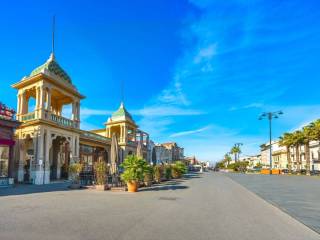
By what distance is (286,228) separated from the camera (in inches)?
274

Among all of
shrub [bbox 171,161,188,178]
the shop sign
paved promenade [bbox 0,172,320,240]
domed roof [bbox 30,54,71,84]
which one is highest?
domed roof [bbox 30,54,71,84]

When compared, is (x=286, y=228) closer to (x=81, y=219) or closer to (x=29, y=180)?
(x=81, y=219)

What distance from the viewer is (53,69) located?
2367 centimetres

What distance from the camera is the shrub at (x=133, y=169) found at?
15.8 meters

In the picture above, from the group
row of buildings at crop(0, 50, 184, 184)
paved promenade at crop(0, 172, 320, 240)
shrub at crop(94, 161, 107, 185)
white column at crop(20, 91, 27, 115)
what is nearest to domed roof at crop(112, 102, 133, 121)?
row of buildings at crop(0, 50, 184, 184)

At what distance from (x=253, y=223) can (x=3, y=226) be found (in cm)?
661

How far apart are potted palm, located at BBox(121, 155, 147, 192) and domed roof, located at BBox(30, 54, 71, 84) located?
1199 centimetres

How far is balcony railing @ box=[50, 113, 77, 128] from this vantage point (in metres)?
22.8

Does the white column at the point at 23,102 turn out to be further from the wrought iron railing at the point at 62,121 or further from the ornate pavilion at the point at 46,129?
the wrought iron railing at the point at 62,121

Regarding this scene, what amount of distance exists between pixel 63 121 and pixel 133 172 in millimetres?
11182

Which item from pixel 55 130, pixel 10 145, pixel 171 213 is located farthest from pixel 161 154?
pixel 171 213

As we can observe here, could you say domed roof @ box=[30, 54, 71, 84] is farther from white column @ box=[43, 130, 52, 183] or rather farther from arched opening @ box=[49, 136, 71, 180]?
arched opening @ box=[49, 136, 71, 180]

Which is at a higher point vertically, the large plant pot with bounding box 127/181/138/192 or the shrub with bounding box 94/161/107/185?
A: the shrub with bounding box 94/161/107/185

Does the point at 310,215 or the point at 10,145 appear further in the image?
the point at 10,145
